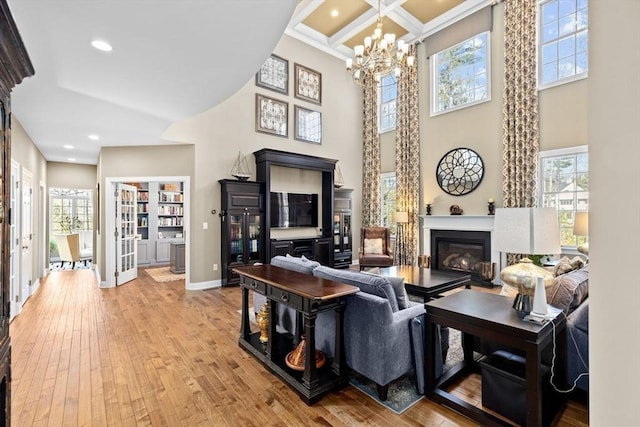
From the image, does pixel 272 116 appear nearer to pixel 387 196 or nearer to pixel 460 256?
pixel 387 196

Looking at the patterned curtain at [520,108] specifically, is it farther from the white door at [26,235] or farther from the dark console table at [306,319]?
the white door at [26,235]

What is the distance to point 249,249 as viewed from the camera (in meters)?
5.92

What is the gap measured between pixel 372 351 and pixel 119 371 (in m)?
2.16

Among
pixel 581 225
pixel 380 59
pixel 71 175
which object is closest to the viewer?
pixel 581 225

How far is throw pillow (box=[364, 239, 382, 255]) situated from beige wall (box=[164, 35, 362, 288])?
1468 mm

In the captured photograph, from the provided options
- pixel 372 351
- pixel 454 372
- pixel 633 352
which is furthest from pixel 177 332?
pixel 633 352

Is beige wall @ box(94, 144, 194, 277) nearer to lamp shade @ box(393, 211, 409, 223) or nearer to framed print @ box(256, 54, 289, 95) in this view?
framed print @ box(256, 54, 289, 95)

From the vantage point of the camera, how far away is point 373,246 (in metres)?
6.70

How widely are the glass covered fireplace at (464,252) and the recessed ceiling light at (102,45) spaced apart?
19.7 feet

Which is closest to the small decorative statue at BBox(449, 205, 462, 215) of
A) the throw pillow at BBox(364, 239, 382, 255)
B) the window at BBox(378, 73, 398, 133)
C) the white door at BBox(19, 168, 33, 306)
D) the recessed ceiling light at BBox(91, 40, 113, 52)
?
the throw pillow at BBox(364, 239, 382, 255)

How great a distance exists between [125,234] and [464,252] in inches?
264

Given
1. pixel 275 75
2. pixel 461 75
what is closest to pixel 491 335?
pixel 461 75

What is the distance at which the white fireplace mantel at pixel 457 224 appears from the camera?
5.68 metres

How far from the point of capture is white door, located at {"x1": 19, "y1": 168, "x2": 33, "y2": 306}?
4.70m
